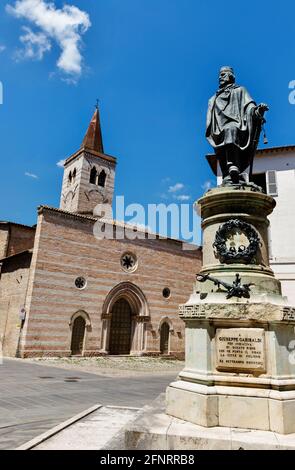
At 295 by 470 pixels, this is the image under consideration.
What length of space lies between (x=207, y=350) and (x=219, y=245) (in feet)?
4.70

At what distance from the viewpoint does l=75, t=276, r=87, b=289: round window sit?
20828 millimetres

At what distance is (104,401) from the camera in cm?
782

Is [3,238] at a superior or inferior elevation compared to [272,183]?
inferior

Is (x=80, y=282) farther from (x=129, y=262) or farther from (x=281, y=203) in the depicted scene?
(x=281, y=203)

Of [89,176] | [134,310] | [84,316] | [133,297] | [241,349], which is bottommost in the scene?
[241,349]

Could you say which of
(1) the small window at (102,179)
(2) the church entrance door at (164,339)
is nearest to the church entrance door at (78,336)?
(2) the church entrance door at (164,339)

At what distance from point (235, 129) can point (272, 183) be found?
13.5m

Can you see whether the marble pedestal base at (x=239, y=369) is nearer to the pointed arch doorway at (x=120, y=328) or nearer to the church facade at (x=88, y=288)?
the church facade at (x=88, y=288)

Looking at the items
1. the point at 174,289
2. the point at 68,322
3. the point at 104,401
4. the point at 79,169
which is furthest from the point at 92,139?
the point at 104,401

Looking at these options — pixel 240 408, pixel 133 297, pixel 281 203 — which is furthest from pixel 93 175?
pixel 240 408

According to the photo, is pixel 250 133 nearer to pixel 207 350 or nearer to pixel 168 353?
pixel 207 350

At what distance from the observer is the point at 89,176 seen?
35.5 m

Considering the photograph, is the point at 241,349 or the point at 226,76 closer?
the point at 241,349
